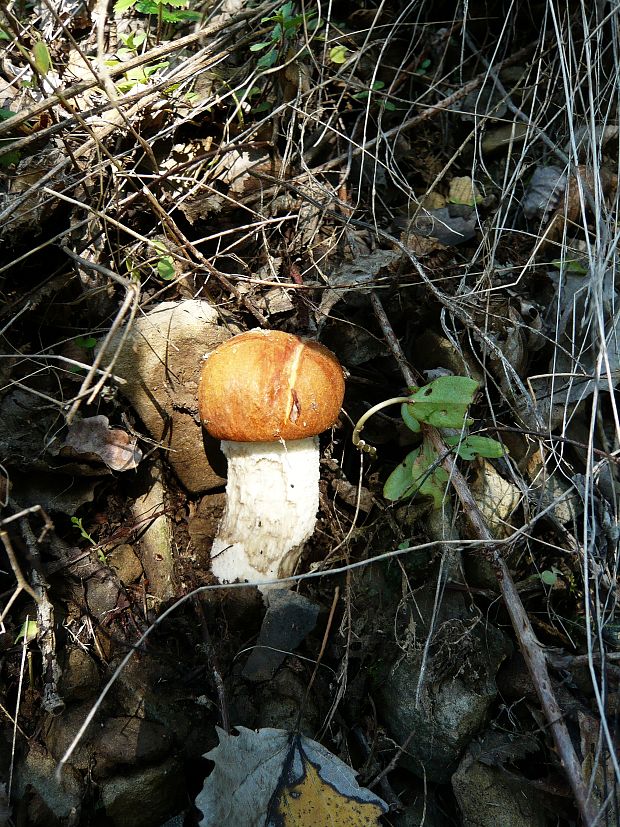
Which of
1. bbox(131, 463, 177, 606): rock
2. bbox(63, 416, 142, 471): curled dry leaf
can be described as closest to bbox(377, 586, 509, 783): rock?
bbox(131, 463, 177, 606): rock

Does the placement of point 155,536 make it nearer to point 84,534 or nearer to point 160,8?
point 84,534

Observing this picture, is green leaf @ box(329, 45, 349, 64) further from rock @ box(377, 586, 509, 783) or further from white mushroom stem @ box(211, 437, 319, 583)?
rock @ box(377, 586, 509, 783)

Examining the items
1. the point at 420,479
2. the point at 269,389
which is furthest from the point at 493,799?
the point at 269,389

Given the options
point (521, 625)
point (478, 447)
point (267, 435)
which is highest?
point (267, 435)

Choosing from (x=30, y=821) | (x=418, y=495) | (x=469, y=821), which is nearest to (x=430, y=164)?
(x=418, y=495)

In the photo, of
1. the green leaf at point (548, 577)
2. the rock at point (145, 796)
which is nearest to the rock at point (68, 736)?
the rock at point (145, 796)

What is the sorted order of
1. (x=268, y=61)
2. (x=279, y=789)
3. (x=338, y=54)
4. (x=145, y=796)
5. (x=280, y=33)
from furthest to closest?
(x=338, y=54)
(x=268, y=61)
(x=280, y=33)
(x=145, y=796)
(x=279, y=789)
